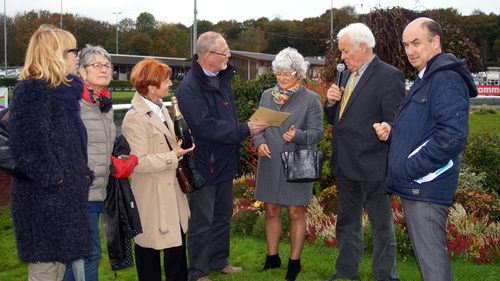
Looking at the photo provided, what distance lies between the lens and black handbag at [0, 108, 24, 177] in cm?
306

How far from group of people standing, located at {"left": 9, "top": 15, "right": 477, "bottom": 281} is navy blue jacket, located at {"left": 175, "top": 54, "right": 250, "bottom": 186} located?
0.04 ft

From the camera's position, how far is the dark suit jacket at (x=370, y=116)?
424cm

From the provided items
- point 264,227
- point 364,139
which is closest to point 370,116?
point 364,139

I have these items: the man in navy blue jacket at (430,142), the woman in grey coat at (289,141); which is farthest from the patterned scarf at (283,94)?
the man in navy blue jacket at (430,142)

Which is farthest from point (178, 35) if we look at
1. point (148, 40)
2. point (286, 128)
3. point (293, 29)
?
point (286, 128)

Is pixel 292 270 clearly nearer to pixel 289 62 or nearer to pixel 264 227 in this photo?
pixel 264 227

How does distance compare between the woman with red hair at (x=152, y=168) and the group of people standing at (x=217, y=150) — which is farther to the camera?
the woman with red hair at (x=152, y=168)

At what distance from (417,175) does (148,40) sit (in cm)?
8722

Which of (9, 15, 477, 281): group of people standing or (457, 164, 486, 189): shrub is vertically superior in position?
(9, 15, 477, 281): group of people standing

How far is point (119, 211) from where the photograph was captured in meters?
3.83

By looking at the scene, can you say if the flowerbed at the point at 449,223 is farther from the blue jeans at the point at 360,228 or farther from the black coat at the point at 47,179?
→ the black coat at the point at 47,179

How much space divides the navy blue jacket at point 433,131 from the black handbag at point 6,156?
2495 mm

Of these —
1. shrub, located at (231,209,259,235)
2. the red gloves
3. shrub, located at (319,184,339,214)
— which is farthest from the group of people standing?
shrub, located at (319,184,339,214)

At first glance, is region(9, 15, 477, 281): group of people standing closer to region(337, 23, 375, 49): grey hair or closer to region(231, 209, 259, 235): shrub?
region(337, 23, 375, 49): grey hair
